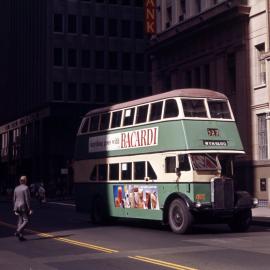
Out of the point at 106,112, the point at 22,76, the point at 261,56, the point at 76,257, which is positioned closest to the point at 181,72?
the point at 261,56

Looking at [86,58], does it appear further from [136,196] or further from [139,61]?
[136,196]

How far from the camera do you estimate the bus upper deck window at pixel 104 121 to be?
24.3 m

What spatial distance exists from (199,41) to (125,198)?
20.6m

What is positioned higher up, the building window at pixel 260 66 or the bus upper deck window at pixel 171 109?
the building window at pixel 260 66

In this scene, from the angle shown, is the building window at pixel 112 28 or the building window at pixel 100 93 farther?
the building window at pixel 112 28

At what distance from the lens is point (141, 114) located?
2194 cm

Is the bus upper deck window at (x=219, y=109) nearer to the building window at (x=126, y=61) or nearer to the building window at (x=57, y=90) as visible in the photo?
the building window at (x=57, y=90)

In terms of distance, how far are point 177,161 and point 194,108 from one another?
1.83m

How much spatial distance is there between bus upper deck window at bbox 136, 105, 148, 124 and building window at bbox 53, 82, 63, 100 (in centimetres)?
4864

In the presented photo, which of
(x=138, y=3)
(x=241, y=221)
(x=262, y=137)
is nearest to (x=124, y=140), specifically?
(x=241, y=221)

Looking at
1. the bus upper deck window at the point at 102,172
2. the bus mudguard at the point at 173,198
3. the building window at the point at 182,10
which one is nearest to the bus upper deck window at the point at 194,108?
the bus mudguard at the point at 173,198

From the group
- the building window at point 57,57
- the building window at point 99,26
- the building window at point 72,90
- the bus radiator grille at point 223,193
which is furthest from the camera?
the building window at point 99,26

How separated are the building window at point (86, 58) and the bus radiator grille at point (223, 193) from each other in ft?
177

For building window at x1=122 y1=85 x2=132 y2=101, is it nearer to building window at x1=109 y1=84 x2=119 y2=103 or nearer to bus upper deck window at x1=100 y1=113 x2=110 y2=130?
building window at x1=109 y1=84 x2=119 y2=103
